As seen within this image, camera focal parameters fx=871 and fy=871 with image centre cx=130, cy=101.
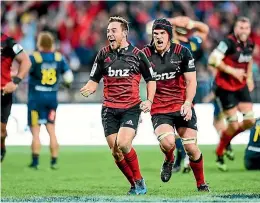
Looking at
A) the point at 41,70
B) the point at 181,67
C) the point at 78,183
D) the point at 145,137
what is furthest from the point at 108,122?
the point at 145,137

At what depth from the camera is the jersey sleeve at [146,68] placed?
11.2 metres

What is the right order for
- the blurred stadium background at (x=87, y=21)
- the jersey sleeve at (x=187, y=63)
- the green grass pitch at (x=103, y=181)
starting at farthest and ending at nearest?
the blurred stadium background at (x=87, y=21) < the jersey sleeve at (x=187, y=63) < the green grass pitch at (x=103, y=181)

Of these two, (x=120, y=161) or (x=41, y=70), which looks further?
(x=41, y=70)

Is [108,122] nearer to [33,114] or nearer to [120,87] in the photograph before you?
[120,87]

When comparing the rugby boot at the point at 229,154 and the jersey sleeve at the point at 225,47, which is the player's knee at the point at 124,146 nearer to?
the jersey sleeve at the point at 225,47

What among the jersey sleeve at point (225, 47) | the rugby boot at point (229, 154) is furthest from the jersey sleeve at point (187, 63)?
the rugby boot at point (229, 154)

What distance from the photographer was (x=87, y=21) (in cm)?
2472

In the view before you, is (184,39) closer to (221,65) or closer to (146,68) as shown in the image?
(221,65)

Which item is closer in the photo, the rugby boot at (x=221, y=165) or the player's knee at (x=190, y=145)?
the player's knee at (x=190, y=145)

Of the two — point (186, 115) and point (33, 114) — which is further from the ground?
point (186, 115)

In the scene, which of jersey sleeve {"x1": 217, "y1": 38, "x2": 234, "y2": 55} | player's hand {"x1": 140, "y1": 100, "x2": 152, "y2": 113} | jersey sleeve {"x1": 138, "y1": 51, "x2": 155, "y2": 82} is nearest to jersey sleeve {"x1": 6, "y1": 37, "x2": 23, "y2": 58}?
jersey sleeve {"x1": 217, "y1": 38, "x2": 234, "y2": 55}

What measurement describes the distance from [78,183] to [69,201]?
2876 millimetres

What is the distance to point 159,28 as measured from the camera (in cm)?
1127

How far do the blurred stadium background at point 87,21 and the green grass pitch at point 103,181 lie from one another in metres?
5.56
